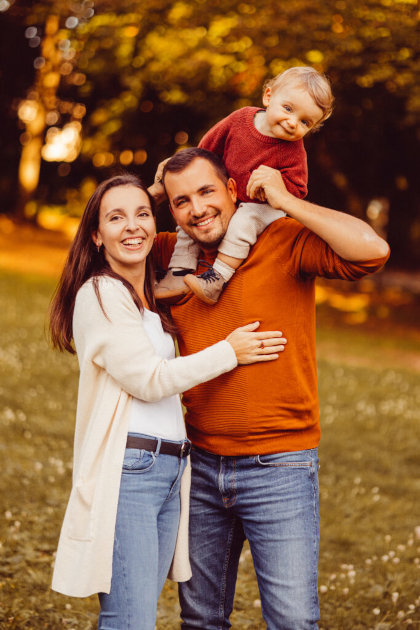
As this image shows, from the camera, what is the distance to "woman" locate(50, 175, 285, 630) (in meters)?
2.78

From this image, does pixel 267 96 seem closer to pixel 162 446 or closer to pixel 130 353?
pixel 130 353

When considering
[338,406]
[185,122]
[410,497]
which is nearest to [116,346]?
[410,497]

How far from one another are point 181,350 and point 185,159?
0.83 meters

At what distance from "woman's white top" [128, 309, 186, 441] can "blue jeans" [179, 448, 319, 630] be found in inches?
10.2

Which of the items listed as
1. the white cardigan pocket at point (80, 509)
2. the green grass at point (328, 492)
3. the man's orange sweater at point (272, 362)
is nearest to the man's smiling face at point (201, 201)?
the man's orange sweater at point (272, 362)

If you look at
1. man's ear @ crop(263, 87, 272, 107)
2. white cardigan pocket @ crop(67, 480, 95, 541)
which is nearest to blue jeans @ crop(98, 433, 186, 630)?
white cardigan pocket @ crop(67, 480, 95, 541)

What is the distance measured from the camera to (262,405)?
300cm

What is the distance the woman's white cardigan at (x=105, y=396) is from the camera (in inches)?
109

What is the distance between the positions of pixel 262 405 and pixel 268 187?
871 mm

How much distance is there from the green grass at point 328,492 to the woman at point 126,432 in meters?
1.80

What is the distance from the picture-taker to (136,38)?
16109mm

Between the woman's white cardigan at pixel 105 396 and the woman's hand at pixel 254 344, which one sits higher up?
the woman's hand at pixel 254 344

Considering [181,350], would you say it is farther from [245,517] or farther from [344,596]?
[344,596]

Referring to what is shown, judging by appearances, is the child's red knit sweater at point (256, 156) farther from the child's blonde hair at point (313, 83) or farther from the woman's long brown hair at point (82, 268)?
the woman's long brown hair at point (82, 268)
